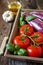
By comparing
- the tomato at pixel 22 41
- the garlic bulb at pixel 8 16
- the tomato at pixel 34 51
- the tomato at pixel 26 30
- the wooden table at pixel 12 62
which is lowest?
the wooden table at pixel 12 62

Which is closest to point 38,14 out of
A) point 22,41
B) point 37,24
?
point 37,24

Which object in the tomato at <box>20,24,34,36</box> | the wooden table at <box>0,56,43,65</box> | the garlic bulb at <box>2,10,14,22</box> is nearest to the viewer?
the wooden table at <box>0,56,43,65</box>

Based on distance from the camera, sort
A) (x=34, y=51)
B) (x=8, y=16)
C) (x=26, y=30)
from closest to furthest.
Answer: (x=34, y=51) → (x=26, y=30) → (x=8, y=16)

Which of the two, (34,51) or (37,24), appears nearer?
(34,51)

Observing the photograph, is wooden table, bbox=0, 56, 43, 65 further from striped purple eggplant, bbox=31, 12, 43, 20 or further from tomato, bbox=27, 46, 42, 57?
striped purple eggplant, bbox=31, 12, 43, 20

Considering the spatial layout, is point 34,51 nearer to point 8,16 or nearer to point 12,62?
point 12,62

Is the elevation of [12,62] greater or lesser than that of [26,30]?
lesser

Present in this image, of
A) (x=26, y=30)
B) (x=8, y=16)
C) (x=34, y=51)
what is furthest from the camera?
(x=8, y=16)

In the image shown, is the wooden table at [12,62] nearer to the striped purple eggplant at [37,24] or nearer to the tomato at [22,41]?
the tomato at [22,41]

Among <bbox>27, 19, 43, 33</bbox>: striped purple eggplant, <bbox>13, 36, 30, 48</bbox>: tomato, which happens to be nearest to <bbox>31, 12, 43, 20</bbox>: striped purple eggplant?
<bbox>27, 19, 43, 33</bbox>: striped purple eggplant

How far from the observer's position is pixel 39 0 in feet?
3.50

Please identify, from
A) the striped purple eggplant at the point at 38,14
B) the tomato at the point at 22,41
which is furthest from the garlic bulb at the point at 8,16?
the tomato at the point at 22,41

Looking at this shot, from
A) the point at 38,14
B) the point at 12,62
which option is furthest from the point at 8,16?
the point at 12,62

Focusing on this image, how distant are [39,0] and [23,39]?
411mm
